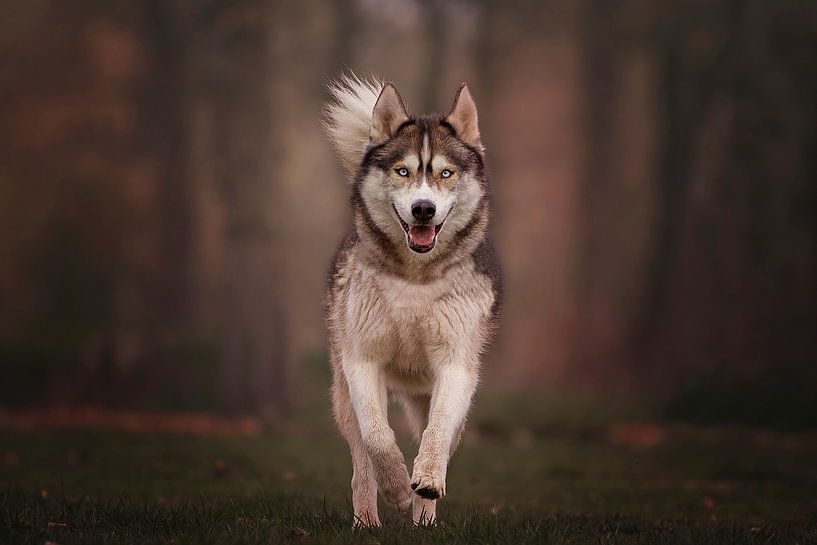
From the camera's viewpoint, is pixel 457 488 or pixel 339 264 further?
pixel 457 488

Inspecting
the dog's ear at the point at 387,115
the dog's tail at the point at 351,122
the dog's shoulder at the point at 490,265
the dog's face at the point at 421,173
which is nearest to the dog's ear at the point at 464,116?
the dog's face at the point at 421,173

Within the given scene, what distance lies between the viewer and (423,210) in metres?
6.21

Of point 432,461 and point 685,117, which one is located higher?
point 685,117

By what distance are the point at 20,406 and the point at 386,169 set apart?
41.9ft

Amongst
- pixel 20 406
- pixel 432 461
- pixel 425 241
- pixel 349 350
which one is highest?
pixel 425 241

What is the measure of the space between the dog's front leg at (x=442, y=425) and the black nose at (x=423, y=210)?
33.3 inches

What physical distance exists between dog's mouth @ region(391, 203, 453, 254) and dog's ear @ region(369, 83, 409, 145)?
70 cm

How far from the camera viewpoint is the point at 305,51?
2269 cm

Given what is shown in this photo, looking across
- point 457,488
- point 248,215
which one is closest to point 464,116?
point 457,488

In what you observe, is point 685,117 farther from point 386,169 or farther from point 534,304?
point 386,169

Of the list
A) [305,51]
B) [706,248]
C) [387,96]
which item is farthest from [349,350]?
[305,51]

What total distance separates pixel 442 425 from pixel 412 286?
80cm

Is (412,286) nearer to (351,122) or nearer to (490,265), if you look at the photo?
(490,265)

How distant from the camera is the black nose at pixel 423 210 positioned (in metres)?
6.21
